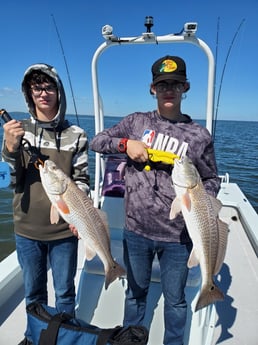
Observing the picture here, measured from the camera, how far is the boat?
10.4ft

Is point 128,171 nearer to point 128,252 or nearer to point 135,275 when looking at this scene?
point 128,252

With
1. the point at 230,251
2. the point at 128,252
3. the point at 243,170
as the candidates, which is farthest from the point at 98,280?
the point at 243,170

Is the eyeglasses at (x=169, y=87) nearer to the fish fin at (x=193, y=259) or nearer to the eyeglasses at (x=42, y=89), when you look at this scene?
the eyeglasses at (x=42, y=89)

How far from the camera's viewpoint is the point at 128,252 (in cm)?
269

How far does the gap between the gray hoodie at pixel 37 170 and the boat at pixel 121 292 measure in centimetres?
122

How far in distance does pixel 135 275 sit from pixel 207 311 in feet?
3.01

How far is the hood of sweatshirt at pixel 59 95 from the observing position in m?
2.44

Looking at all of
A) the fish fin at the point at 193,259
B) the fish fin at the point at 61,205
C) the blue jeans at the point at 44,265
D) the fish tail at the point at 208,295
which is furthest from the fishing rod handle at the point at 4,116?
the fish tail at the point at 208,295

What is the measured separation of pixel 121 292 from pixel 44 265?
115cm

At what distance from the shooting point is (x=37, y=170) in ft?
8.27

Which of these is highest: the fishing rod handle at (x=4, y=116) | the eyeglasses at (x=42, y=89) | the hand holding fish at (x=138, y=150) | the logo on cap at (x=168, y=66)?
the logo on cap at (x=168, y=66)

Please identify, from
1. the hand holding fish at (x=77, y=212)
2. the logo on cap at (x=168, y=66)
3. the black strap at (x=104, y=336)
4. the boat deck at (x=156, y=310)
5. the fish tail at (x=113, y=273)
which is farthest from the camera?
the boat deck at (x=156, y=310)

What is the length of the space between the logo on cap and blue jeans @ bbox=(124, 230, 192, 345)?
4.46 ft

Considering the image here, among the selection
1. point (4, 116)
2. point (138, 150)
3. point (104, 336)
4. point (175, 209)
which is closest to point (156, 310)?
point (104, 336)
